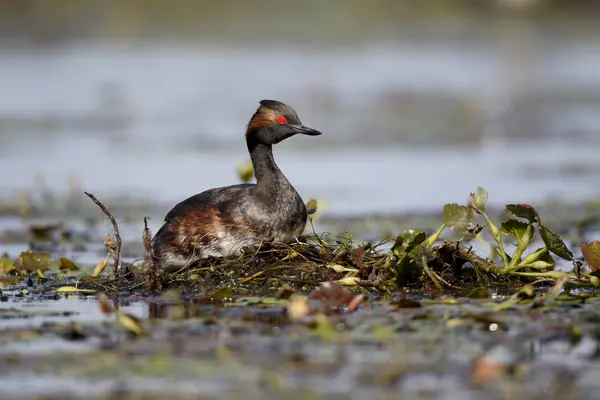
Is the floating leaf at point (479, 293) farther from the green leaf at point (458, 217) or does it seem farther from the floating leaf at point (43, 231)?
the floating leaf at point (43, 231)

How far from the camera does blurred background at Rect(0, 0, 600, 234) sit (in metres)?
15.1

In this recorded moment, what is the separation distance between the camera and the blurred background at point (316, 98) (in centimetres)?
1514

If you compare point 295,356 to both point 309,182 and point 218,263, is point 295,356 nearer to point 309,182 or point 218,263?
point 218,263

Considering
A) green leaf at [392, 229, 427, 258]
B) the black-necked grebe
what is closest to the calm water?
the black-necked grebe

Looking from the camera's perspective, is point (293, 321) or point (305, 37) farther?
point (305, 37)

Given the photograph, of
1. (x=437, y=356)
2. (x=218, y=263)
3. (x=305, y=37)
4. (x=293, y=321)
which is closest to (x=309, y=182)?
(x=218, y=263)

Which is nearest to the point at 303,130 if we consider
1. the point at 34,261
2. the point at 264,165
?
the point at 264,165

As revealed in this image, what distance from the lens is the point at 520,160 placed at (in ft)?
55.5

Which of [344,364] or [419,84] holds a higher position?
[419,84]

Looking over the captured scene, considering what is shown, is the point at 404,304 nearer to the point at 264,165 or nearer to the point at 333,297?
the point at 333,297

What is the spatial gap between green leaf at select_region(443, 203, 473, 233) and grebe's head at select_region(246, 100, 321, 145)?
1.51 metres

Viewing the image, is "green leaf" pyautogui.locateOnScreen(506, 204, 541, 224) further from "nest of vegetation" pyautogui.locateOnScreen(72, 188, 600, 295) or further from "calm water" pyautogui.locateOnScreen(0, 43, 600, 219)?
"calm water" pyautogui.locateOnScreen(0, 43, 600, 219)

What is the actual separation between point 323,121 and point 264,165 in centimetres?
1196

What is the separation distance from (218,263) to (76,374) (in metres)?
2.93
